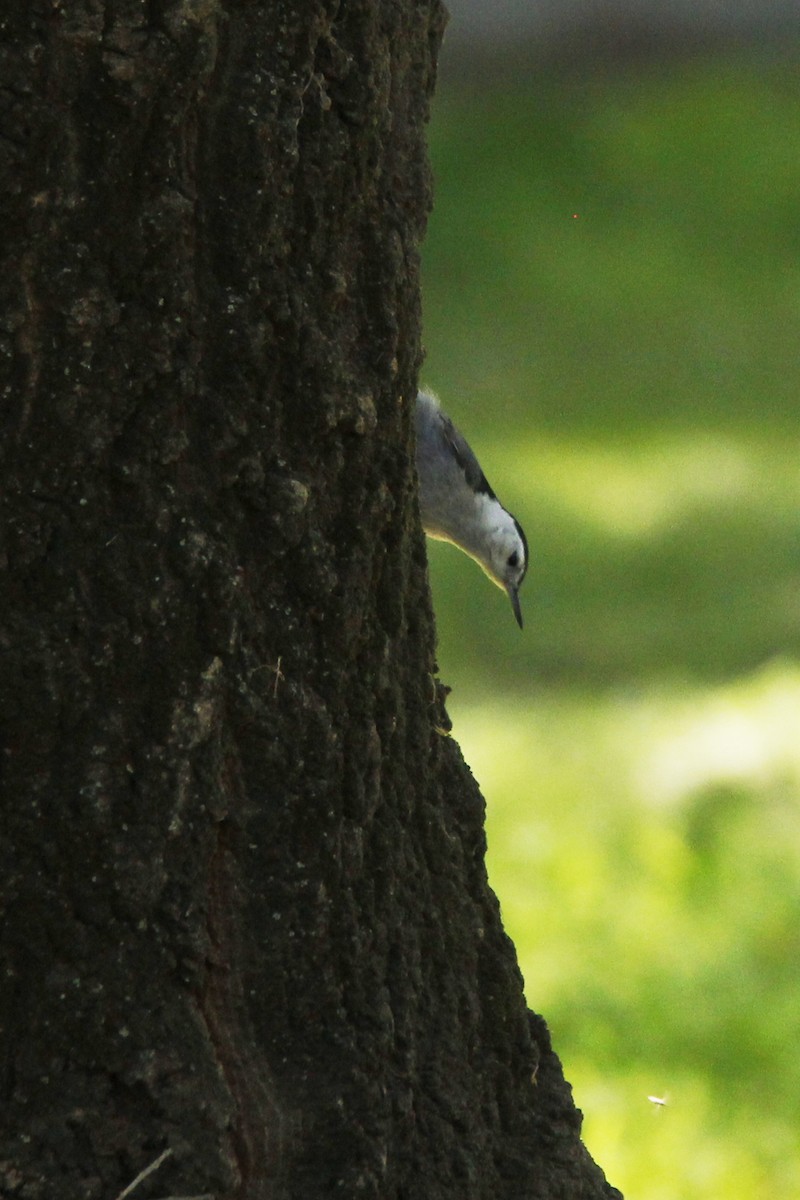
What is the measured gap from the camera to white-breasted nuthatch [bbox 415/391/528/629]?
5168 millimetres

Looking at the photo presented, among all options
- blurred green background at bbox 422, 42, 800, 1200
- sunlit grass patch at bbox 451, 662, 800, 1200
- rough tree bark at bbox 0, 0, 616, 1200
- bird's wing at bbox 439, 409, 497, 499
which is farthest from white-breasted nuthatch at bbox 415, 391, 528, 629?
rough tree bark at bbox 0, 0, 616, 1200

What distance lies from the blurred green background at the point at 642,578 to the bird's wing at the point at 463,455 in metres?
1.41

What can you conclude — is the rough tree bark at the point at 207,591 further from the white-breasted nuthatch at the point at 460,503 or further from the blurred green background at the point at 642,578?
the white-breasted nuthatch at the point at 460,503

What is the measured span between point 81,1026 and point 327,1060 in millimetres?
368

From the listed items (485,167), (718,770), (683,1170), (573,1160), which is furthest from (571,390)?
(573,1160)

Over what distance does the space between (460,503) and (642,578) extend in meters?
4.28

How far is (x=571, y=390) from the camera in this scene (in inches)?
504

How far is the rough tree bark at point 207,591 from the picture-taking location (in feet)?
6.77

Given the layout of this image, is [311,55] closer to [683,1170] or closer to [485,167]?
[683,1170]

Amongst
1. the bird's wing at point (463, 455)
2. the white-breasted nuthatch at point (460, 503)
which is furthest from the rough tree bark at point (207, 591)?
the bird's wing at point (463, 455)

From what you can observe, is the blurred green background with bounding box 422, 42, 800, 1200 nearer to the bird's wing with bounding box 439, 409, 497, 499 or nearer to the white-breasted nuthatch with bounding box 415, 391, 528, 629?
the white-breasted nuthatch with bounding box 415, 391, 528, 629

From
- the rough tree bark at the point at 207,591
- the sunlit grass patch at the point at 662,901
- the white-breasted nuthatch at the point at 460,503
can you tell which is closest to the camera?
the rough tree bark at the point at 207,591

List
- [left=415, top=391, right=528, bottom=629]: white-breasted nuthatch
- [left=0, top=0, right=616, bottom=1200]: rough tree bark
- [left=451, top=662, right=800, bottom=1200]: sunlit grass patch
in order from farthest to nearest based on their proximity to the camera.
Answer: [left=415, top=391, right=528, bottom=629]: white-breasted nuthatch, [left=451, top=662, right=800, bottom=1200]: sunlit grass patch, [left=0, top=0, right=616, bottom=1200]: rough tree bark

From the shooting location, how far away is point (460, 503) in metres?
5.55
